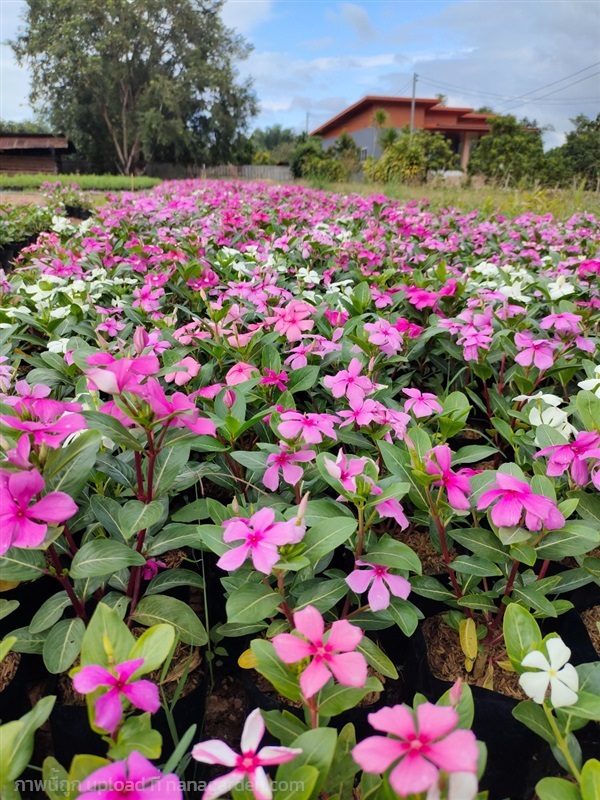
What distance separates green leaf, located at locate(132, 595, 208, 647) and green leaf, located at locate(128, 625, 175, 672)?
0.32m

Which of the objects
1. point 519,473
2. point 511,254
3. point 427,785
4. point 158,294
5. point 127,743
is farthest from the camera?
point 511,254

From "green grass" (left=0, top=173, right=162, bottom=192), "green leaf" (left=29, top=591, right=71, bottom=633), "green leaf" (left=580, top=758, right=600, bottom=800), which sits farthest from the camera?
"green grass" (left=0, top=173, right=162, bottom=192)

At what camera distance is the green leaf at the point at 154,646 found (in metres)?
0.66

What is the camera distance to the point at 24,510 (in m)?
0.75

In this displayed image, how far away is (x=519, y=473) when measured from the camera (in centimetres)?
106

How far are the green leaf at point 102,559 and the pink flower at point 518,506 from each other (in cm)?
60

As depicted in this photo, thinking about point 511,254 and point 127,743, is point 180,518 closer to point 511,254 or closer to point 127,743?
point 127,743

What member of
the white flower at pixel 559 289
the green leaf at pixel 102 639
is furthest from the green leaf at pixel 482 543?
the white flower at pixel 559 289

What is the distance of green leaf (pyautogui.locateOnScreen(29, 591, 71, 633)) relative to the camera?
0.95m

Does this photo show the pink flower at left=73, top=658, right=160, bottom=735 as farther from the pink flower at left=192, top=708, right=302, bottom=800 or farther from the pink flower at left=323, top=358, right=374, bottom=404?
the pink flower at left=323, top=358, right=374, bottom=404

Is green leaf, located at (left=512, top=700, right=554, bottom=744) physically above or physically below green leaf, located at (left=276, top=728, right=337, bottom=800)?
below

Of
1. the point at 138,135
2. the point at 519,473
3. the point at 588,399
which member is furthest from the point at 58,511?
the point at 138,135

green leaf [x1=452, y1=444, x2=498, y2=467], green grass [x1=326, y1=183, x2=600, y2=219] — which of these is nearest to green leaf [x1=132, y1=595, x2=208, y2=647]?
green leaf [x1=452, y1=444, x2=498, y2=467]

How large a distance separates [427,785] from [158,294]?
192cm
